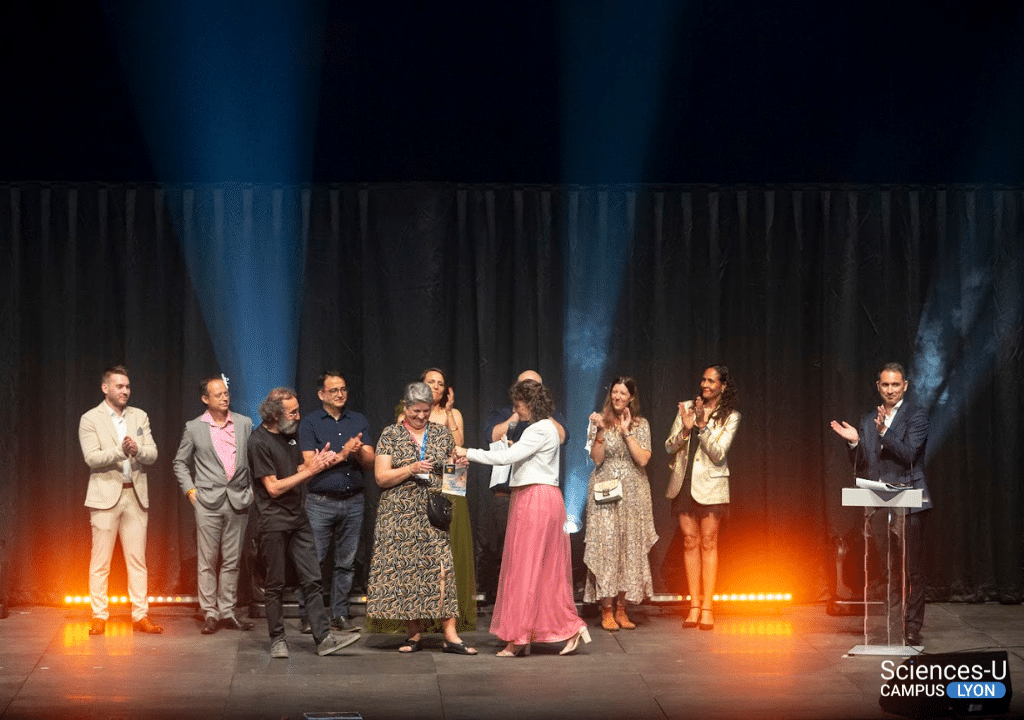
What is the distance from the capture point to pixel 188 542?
8.20m

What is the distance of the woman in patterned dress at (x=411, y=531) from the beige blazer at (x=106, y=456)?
1470 mm

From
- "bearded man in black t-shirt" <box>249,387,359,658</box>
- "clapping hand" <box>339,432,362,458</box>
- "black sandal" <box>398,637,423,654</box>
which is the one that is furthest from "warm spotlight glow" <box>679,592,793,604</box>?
"bearded man in black t-shirt" <box>249,387,359,658</box>

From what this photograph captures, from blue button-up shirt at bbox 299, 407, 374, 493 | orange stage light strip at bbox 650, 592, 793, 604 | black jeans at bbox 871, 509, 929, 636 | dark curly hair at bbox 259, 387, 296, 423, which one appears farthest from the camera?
orange stage light strip at bbox 650, 592, 793, 604

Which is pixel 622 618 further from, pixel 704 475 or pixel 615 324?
pixel 615 324

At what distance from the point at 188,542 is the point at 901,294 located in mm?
4471

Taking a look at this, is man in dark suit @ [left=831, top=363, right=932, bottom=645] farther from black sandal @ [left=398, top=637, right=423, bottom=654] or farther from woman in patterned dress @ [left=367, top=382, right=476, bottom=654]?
black sandal @ [left=398, top=637, right=423, bottom=654]

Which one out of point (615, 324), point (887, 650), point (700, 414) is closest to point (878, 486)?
point (887, 650)

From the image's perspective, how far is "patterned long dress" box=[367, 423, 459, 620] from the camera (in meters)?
6.89

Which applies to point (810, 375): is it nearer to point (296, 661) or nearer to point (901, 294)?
point (901, 294)

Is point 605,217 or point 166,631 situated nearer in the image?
point 166,631

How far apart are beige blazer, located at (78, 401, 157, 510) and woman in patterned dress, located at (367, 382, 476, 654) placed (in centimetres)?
147

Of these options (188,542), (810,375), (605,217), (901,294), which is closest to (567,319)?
(605,217)

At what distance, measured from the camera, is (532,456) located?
6922 mm

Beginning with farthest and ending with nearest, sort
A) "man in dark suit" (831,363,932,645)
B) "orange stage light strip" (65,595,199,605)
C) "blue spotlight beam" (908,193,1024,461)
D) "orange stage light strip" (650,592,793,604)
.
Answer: "blue spotlight beam" (908,193,1024,461)
"orange stage light strip" (650,592,793,604)
"orange stage light strip" (65,595,199,605)
"man in dark suit" (831,363,932,645)
